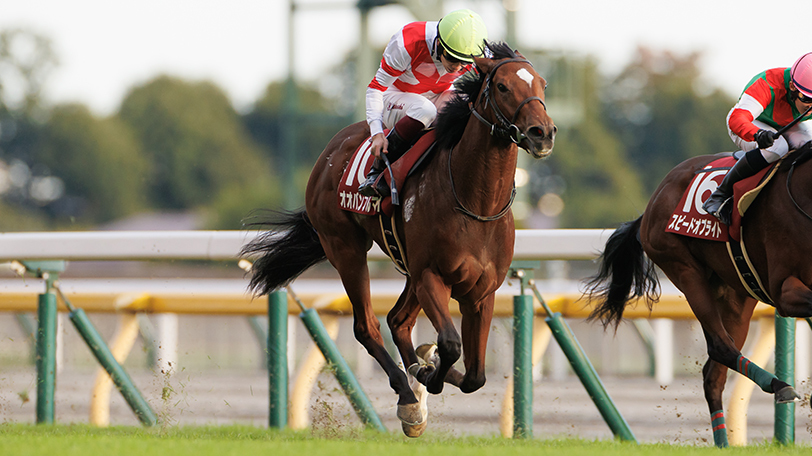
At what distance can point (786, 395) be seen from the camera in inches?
166

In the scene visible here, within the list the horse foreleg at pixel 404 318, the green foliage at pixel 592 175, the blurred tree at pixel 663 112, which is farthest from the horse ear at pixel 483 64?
the blurred tree at pixel 663 112

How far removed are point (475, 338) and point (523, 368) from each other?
0.58m

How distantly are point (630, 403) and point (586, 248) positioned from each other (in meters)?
3.05

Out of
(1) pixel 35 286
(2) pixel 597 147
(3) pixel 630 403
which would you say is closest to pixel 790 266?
(3) pixel 630 403

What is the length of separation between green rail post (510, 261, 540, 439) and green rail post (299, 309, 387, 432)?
0.71m

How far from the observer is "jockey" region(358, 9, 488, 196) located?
437 centimetres

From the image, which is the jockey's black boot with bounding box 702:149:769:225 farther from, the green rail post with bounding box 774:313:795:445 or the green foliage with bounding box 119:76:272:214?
the green foliage with bounding box 119:76:272:214

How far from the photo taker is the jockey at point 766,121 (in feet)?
14.5

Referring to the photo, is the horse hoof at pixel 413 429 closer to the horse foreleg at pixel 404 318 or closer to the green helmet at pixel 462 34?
the horse foreleg at pixel 404 318

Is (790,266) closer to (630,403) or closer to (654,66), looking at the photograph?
(630,403)

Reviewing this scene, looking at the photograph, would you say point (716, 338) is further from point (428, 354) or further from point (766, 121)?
point (428, 354)

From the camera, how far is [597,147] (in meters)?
39.7

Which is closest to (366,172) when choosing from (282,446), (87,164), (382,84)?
(382,84)

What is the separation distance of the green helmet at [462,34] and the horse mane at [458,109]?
0.21 ft
